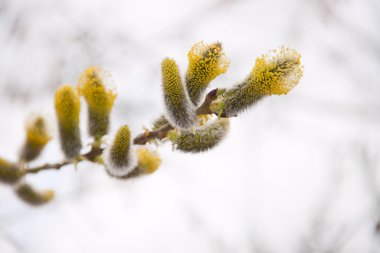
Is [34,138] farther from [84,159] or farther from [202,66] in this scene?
[202,66]

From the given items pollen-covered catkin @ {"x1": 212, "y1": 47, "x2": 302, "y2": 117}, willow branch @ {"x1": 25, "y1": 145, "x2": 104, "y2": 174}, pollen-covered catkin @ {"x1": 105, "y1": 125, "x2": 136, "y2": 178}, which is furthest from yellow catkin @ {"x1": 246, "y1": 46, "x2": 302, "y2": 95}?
willow branch @ {"x1": 25, "y1": 145, "x2": 104, "y2": 174}

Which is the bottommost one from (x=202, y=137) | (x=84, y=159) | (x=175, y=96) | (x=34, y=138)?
(x=202, y=137)

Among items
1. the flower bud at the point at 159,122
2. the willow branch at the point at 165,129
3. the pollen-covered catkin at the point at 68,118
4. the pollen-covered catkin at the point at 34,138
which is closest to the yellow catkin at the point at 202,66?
the willow branch at the point at 165,129

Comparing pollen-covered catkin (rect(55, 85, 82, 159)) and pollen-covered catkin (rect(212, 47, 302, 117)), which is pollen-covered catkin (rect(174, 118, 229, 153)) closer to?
pollen-covered catkin (rect(212, 47, 302, 117))

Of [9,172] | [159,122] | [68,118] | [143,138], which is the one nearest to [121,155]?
[143,138]

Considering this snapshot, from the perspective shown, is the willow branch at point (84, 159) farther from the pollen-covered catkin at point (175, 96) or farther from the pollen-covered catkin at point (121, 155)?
the pollen-covered catkin at point (175, 96)

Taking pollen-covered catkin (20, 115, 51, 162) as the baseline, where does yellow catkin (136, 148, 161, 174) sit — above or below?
below

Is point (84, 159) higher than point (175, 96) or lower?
higher
